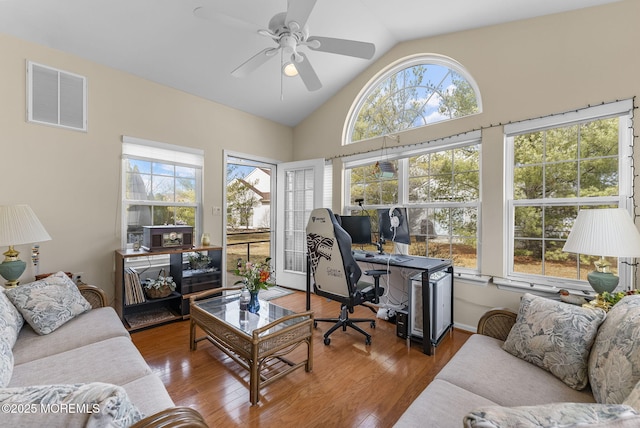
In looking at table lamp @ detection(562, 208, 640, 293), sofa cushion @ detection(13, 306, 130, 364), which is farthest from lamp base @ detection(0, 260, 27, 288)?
table lamp @ detection(562, 208, 640, 293)

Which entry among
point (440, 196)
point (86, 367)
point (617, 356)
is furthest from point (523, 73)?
point (86, 367)

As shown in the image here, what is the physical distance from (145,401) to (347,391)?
1263 millimetres

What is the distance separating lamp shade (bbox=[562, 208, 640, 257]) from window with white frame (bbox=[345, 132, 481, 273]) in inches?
46.0

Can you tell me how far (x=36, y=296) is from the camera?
187 centimetres

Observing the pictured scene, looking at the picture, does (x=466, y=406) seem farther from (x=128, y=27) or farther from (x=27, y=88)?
(x=27, y=88)

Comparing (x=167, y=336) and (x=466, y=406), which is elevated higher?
(x=466, y=406)

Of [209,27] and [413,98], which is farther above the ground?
[209,27]

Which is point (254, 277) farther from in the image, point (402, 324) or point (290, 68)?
point (290, 68)

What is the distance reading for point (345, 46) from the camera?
80.0 inches

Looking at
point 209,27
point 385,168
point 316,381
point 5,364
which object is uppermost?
point 209,27

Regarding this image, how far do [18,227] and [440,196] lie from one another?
12.8 ft

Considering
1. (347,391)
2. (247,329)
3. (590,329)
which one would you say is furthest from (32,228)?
(590,329)

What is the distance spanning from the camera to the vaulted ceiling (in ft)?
7.61

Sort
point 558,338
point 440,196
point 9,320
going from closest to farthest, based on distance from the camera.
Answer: point 558,338, point 9,320, point 440,196
